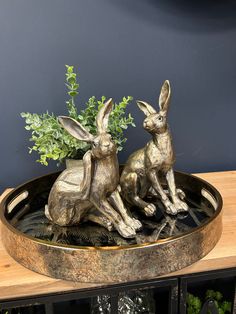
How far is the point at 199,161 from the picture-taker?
1133 millimetres

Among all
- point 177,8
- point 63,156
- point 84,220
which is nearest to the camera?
point 84,220

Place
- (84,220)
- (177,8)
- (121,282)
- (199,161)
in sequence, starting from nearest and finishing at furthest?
(121,282), (84,220), (177,8), (199,161)

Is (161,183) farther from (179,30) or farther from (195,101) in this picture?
(179,30)

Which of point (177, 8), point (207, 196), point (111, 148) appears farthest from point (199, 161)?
point (111, 148)

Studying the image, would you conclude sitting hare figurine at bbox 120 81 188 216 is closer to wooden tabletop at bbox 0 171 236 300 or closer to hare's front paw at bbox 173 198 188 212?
hare's front paw at bbox 173 198 188 212

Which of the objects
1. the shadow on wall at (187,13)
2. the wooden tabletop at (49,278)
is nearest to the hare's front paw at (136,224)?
the wooden tabletop at (49,278)

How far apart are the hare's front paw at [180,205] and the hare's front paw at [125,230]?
0.47 feet

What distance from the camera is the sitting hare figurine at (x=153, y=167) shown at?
2.35 ft

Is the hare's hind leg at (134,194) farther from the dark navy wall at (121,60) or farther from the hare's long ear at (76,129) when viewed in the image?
the dark navy wall at (121,60)

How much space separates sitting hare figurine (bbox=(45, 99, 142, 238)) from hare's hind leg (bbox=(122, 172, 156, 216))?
0.24 ft

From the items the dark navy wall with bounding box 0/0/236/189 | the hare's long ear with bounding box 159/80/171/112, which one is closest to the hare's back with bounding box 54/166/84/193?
the hare's long ear with bounding box 159/80/171/112

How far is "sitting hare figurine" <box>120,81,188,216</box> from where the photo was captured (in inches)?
28.2

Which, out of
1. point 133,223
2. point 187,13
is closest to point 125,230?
point 133,223

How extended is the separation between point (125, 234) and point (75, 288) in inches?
5.2
